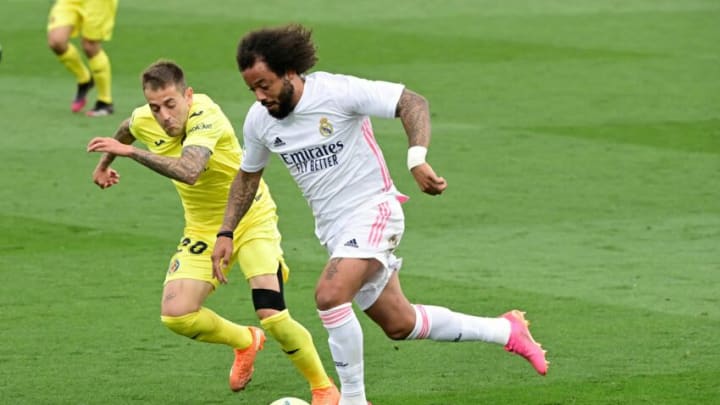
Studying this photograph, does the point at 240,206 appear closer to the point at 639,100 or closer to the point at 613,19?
the point at 639,100

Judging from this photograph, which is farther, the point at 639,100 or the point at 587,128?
the point at 639,100

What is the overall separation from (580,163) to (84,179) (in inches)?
203

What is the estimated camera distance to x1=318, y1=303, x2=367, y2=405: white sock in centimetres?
802

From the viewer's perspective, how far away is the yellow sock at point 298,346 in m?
8.66

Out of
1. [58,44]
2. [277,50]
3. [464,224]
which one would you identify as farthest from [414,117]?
[58,44]

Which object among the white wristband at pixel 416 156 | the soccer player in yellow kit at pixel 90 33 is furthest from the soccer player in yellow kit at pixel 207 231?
the soccer player in yellow kit at pixel 90 33

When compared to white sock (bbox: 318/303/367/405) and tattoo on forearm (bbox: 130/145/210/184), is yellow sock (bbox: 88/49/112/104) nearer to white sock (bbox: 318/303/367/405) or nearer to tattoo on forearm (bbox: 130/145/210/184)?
tattoo on forearm (bbox: 130/145/210/184)

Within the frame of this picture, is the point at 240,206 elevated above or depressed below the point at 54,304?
above

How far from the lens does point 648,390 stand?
8773 millimetres

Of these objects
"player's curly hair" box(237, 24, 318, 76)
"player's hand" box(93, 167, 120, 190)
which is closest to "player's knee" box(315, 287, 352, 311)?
"player's curly hair" box(237, 24, 318, 76)

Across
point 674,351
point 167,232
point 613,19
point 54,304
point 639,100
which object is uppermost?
point 674,351

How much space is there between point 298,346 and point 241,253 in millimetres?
768

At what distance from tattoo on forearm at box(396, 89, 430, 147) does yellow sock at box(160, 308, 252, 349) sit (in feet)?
6.12

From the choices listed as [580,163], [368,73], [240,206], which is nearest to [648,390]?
[240,206]
